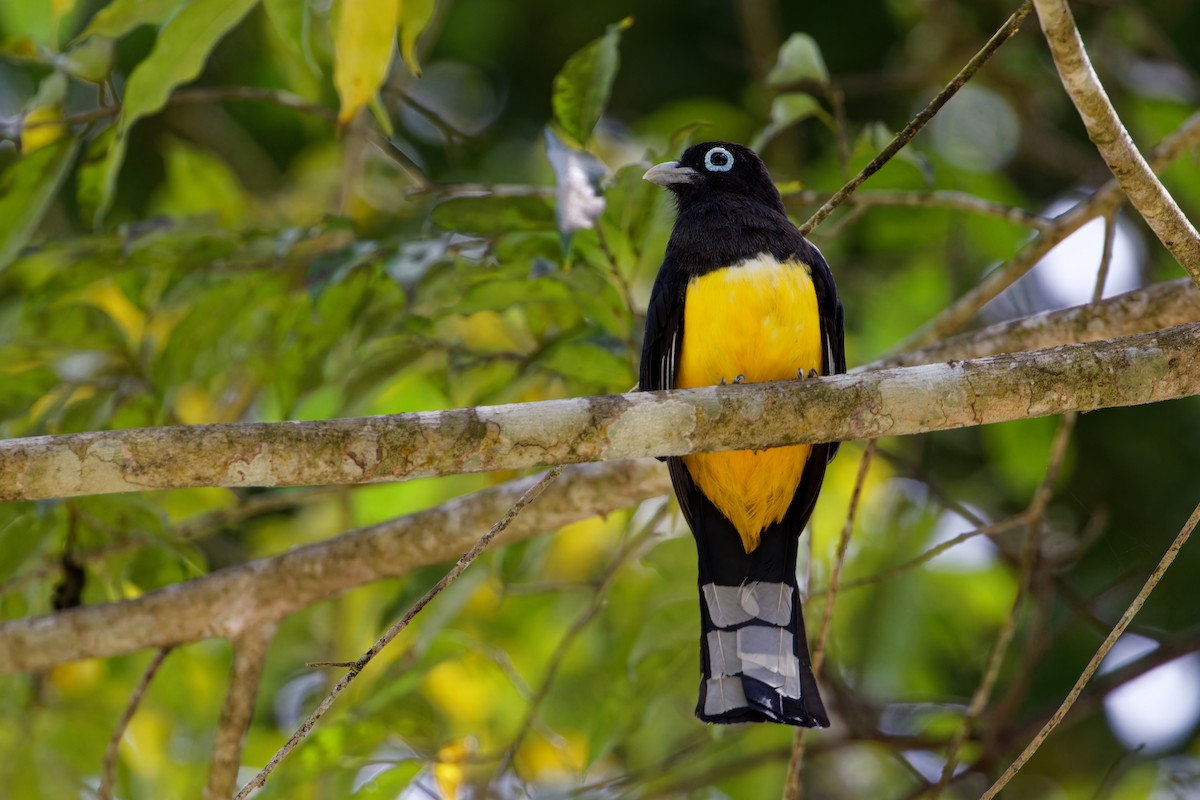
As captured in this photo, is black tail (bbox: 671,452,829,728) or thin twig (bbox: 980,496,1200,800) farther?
black tail (bbox: 671,452,829,728)

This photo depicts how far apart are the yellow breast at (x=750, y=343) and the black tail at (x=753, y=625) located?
0.30 ft

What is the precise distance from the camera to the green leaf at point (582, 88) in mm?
3465

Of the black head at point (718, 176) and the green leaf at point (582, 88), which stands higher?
the green leaf at point (582, 88)

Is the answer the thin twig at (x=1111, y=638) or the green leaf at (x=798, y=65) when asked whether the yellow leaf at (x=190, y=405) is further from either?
the thin twig at (x=1111, y=638)

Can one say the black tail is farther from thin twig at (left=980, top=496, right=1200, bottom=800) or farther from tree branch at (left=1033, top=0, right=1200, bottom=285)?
tree branch at (left=1033, top=0, right=1200, bottom=285)

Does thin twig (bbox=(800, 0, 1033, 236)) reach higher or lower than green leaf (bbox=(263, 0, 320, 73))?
higher

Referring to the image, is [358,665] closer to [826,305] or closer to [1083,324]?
[826,305]

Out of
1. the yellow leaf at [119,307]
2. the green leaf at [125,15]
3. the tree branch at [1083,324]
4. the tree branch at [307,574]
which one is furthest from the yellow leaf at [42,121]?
the tree branch at [1083,324]

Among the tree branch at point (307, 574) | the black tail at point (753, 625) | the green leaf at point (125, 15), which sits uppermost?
the green leaf at point (125, 15)

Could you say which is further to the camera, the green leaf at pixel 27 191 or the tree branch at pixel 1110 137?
the green leaf at pixel 27 191

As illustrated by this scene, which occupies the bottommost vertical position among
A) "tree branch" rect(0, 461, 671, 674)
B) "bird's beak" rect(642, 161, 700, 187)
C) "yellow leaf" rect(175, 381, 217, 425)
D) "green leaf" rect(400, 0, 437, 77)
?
"yellow leaf" rect(175, 381, 217, 425)

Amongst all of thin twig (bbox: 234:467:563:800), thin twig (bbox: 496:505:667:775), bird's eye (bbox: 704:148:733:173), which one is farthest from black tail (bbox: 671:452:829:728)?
bird's eye (bbox: 704:148:733:173)

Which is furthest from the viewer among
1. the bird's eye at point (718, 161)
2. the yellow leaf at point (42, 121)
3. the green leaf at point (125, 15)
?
the bird's eye at point (718, 161)

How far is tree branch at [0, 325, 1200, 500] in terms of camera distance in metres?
2.43
